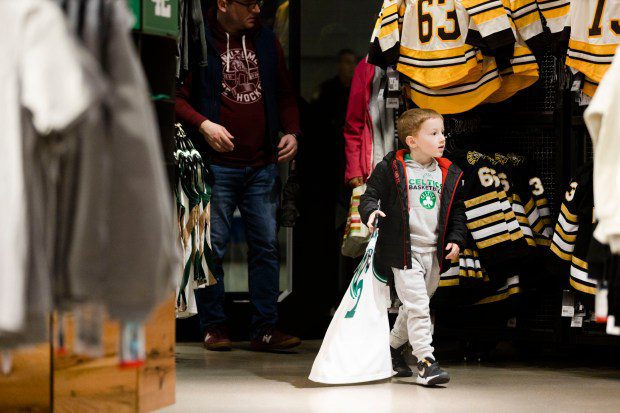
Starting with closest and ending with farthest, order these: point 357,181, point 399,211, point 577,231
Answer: point 399,211, point 577,231, point 357,181

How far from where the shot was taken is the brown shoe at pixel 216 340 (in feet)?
19.3

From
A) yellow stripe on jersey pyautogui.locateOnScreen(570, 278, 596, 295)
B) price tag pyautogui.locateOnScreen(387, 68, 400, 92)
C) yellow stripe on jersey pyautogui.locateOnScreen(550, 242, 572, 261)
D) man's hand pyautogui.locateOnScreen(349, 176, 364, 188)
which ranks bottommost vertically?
yellow stripe on jersey pyautogui.locateOnScreen(570, 278, 596, 295)

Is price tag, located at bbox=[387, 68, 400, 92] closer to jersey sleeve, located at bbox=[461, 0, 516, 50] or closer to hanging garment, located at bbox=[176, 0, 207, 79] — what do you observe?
jersey sleeve, located at bbox=[461, 0, 516, 50]

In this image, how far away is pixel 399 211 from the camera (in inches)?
190

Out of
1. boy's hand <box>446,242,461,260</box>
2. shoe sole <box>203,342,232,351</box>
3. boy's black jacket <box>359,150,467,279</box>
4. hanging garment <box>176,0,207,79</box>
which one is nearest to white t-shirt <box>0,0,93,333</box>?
boy's black jacket <box>359,150,467,279</box>

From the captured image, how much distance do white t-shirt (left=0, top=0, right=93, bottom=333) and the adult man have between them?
3.38 m

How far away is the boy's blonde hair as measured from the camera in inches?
193

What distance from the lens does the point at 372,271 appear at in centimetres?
480

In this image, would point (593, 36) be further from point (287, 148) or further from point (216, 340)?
point (216, 340)

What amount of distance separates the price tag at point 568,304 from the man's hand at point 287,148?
168 centimetres

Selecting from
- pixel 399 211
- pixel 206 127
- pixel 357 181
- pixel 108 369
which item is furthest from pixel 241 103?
pixel 108 369

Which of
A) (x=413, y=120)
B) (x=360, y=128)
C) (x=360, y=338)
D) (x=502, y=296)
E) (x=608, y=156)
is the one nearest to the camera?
(x=608, y=156)

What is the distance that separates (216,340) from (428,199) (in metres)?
1.66

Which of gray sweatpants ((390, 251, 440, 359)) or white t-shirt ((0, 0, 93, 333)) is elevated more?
white t-shirt ((0, 0, 93, 333))
